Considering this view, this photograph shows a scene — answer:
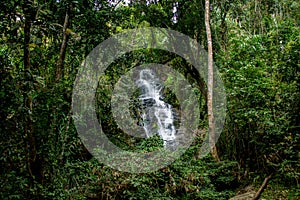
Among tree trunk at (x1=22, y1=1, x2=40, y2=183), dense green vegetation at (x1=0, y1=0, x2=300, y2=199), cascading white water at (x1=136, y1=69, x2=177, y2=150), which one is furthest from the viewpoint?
cascading white water at (x1=136, y1=69, x2=177, y2=150)

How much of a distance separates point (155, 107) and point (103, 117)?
5.70 metres

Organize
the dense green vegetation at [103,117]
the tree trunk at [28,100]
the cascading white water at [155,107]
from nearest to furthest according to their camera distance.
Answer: the tree trunk at [28,100] < the dense green vegetation at [103,117] < the cascading white water at [155,107]

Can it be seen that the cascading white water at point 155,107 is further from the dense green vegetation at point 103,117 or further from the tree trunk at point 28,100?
the tree trunk at point 28,100

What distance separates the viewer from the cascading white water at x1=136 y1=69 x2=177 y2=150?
1237cm

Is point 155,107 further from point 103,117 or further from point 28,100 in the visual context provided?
point 28,100

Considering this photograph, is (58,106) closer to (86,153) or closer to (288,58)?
(86,153)

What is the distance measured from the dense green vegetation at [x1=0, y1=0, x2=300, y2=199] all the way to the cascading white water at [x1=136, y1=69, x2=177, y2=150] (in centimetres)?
A: 338

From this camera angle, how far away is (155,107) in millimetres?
13570

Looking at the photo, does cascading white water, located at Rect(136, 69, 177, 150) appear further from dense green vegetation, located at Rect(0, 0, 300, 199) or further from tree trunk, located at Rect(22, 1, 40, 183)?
tree trunk, located at Rect(22, 1, 40, 183)

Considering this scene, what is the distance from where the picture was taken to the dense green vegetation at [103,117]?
147 inches

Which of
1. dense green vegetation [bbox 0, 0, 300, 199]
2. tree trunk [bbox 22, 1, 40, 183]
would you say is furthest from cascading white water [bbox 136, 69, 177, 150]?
tree trunk [bbox 22, 1, 40, 183]

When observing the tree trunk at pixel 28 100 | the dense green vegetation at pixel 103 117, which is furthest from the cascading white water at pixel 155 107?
the tree trunk at pixel 28 100

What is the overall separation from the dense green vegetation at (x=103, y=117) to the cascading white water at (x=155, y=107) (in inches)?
133

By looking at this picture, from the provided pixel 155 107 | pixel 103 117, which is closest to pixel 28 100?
pixel 103 117
